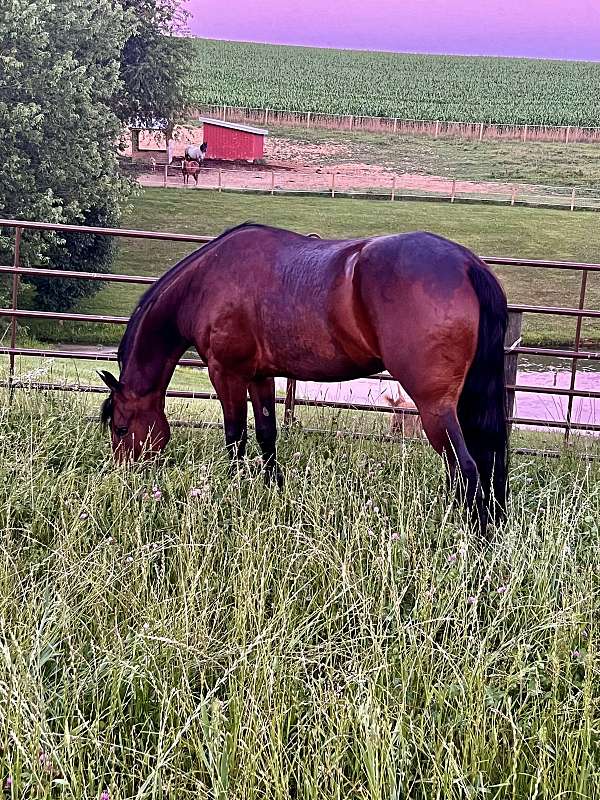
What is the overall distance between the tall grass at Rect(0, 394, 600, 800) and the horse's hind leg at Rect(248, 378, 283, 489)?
0.91 metres

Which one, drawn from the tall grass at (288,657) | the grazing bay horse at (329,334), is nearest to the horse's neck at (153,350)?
the grazing bay horse at (329,334)

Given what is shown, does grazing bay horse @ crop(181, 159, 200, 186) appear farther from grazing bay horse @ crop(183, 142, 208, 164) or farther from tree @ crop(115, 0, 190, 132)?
tree @ crop(115, 0, 190, 132)

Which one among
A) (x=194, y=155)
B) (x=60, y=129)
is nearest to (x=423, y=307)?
(x=60, y=129)

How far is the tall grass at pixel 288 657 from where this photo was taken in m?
2.27

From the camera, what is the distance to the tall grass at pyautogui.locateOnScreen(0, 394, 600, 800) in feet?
7.45

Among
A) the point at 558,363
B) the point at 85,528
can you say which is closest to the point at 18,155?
the point at 558,363

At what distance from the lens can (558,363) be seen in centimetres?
1623

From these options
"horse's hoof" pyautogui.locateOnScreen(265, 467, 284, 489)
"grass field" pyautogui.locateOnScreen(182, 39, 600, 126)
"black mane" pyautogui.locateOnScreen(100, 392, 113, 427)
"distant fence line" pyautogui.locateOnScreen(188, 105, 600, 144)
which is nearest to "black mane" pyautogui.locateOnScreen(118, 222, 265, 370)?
"black mane" pyautogui.locateOnScreen(100, 392, 113, 427)

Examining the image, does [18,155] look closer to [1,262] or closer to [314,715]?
[1,262]

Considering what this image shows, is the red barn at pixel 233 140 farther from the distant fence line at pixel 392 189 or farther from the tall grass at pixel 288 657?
the tall grass at pixel 288 657

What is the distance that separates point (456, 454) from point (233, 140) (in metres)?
37.4

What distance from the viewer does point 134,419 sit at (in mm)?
4902

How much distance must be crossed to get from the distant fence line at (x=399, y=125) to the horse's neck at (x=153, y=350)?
46329mm

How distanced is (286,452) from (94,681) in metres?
2.70
